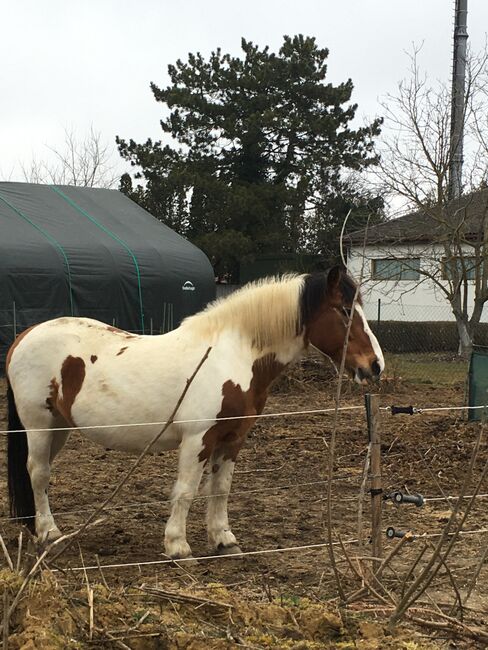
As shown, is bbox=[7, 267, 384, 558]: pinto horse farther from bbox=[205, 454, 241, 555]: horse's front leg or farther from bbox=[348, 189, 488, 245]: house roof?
bbox=[348, 189, 488, 245]: house roof

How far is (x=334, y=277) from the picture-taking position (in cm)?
504

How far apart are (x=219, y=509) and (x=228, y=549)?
0.80 ft

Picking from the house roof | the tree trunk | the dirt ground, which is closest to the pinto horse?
the dirt ground

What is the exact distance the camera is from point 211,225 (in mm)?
32156

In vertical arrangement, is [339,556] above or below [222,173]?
below

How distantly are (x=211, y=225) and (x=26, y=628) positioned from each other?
29.8m

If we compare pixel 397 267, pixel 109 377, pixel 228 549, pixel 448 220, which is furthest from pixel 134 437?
pixel 397 267

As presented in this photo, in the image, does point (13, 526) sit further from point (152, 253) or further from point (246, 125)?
point (246, 125)

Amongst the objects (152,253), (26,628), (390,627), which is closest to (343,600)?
(390,627)

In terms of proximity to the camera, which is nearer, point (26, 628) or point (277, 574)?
point (26, 628)

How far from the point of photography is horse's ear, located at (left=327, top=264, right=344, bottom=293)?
16.5 feet

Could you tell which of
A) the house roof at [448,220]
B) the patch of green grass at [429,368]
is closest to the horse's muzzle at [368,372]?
the house roof at [448,220]

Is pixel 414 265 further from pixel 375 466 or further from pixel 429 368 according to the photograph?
pixel 375 466

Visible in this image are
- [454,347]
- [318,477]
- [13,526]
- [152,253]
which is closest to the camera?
[13,526]
